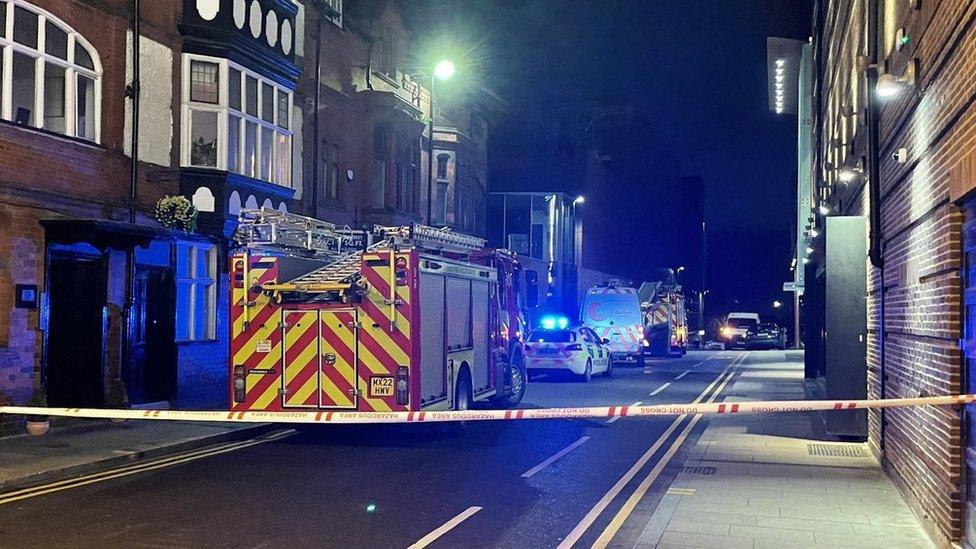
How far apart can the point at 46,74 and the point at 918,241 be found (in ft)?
40.8

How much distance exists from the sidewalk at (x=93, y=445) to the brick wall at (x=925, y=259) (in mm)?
8847

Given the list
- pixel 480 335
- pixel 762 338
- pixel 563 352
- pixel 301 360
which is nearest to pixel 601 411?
pixel 301 360

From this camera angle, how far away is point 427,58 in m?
29.5

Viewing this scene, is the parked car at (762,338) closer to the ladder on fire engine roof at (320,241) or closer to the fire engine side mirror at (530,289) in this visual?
the fire engine side mirror at (530,289)

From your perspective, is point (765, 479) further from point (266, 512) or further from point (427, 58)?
point (427, 58)

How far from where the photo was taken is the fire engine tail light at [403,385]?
471 inches

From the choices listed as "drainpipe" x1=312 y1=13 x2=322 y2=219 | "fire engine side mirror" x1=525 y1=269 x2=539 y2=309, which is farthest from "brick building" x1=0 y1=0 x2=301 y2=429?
"fire engine side mirror" x1=525 y1=269 x2=539 y2=309

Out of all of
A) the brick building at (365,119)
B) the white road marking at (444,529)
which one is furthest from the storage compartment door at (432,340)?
the brick building at (365,119)

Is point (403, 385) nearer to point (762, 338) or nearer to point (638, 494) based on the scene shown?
point (638, 494)

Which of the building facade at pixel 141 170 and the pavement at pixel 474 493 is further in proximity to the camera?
the building facade at pixel 141 170

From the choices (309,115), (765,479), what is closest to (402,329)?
(765,479)

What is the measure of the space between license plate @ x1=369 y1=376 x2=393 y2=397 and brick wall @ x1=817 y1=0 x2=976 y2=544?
606cm

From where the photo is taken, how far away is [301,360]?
12336 mm

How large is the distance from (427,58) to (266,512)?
23.1 meters
